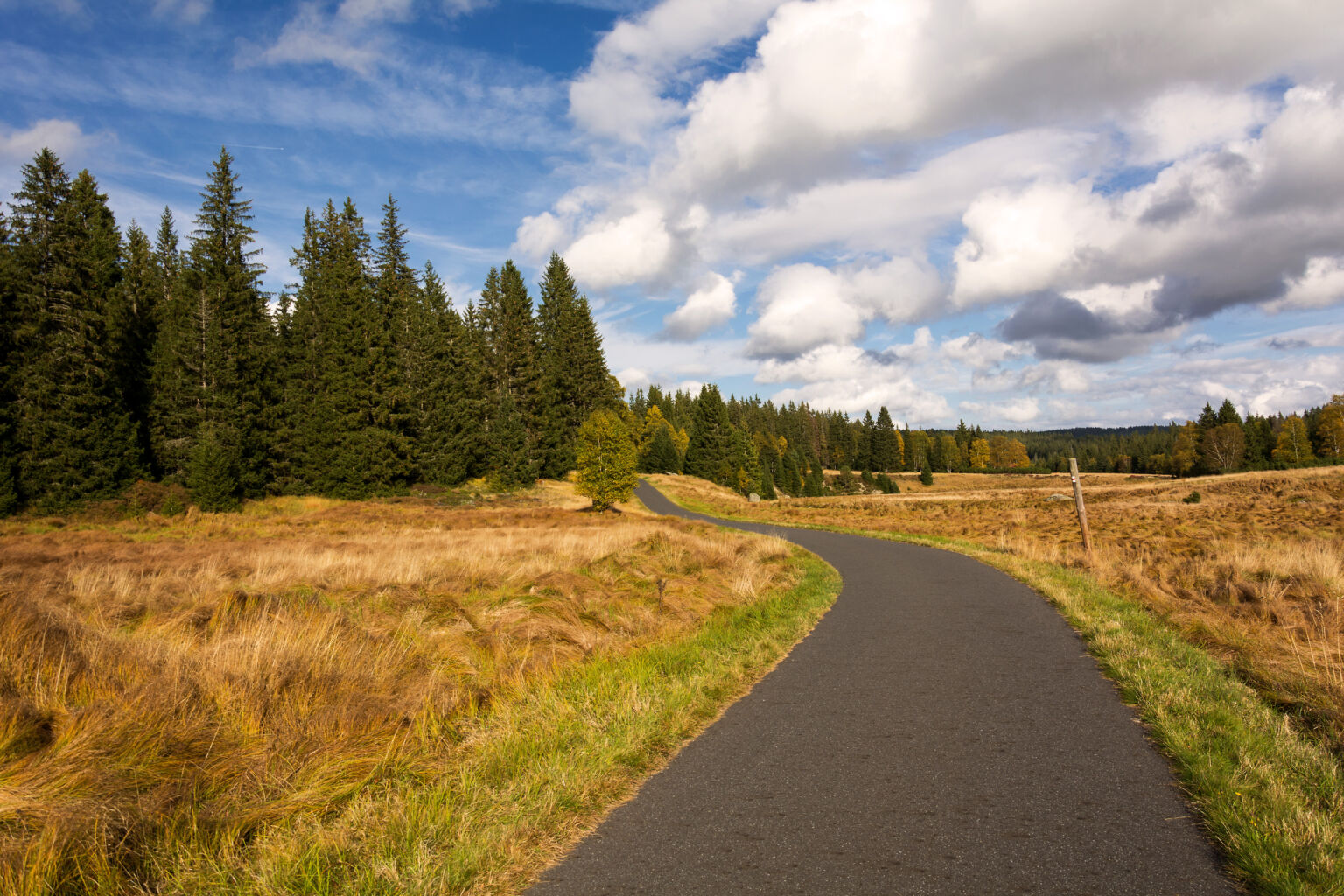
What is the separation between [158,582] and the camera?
425 inches

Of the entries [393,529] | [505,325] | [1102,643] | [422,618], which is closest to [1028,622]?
[1102,643]

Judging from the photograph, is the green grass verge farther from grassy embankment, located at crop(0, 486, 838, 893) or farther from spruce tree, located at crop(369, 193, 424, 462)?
spruce tree, located at crop(369, 193, 424, 462)

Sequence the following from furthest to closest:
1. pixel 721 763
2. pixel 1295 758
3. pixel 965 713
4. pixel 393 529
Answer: pixel 393 529 → pixel 965 713 → pixel 721 763 → pixel 1295 758

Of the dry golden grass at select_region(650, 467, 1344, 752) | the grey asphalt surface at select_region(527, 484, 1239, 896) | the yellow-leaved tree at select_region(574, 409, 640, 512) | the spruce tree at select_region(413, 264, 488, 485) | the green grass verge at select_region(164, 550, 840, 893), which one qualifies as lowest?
the dry golden grass at select_region(650, 467, 1344, 752)

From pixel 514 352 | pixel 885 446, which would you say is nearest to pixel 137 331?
pixel 514 352

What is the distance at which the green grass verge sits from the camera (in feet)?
10.8

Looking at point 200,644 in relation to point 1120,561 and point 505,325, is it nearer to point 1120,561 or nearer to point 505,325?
point 1120,561

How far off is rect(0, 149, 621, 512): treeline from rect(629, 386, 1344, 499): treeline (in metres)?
25.4

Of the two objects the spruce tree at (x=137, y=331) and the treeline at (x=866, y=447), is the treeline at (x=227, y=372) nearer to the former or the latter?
the spruce tree at (x=137, y=331)

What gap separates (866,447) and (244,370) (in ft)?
372

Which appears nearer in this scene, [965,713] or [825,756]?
[825,756]

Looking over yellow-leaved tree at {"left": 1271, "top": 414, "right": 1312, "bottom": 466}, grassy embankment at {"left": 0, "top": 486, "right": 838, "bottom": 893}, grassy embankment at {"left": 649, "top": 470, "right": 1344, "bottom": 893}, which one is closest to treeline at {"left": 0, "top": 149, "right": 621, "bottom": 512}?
grassy embankment at {"left": 0, "top": 486, "right": 838, "bottom": 893}

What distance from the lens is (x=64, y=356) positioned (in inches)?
1235

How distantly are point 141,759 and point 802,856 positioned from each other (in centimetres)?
427
